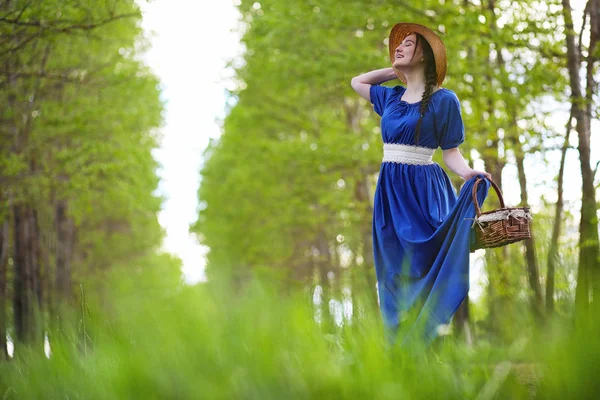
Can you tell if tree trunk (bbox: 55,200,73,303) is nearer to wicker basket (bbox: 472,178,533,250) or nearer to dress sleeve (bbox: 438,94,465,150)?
dress sleeve (bbox: 438,94,465,150)

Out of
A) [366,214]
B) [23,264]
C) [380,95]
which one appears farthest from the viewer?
[366,214]

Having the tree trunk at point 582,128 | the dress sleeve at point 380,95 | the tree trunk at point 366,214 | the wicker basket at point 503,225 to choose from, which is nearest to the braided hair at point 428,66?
the dress sleeve at point 380,95

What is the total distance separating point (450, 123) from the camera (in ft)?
13.8

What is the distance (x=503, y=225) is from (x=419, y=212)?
80 centimetres

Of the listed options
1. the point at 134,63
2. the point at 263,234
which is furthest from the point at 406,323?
the point at 263,234

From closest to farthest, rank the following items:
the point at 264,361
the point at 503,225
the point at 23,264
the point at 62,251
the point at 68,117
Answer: the point at 264,361, the point at 503,225, the point at 68,117, the point at 23,264, the point at 62,251

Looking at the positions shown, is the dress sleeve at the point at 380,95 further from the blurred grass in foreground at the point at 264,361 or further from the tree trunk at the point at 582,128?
the tree trunk at the point at 582,128

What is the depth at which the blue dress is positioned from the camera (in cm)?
391

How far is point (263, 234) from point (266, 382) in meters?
17.5

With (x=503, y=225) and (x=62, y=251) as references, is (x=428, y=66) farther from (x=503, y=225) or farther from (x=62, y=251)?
(x=62, y=251)

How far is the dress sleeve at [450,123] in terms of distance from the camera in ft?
13.8

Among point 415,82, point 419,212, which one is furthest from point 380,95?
point 419,212

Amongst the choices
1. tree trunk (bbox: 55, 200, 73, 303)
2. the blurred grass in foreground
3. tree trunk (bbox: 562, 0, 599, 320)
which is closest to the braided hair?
the blurred grass in foreground

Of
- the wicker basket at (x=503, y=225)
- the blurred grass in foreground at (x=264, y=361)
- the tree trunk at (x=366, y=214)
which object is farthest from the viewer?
the tree trunk at (x=366, y=214)
